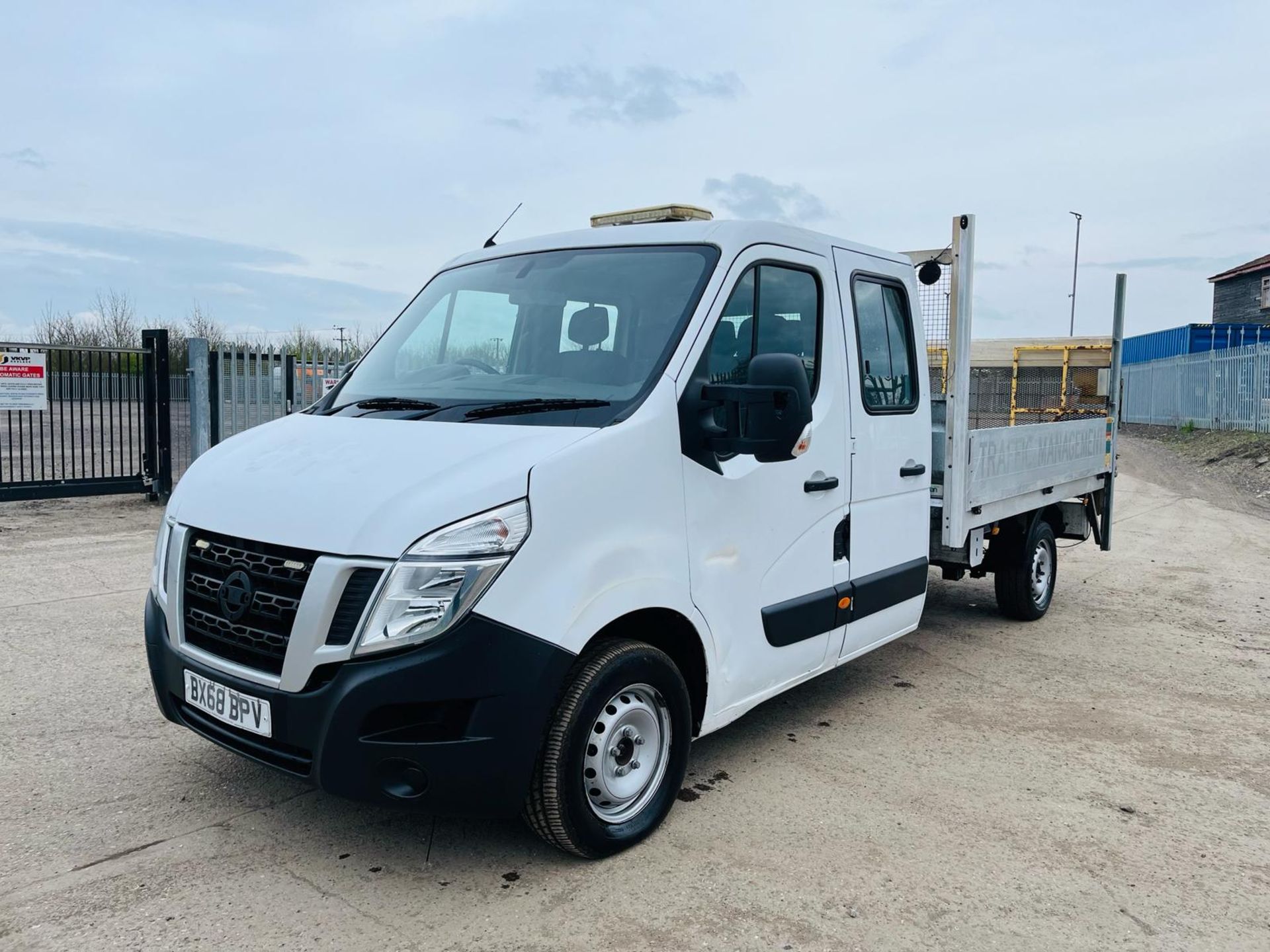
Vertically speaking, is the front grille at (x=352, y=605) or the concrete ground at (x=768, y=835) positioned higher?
the front grille at (x=352, y=605)

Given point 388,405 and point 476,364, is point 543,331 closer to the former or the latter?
point 476,364

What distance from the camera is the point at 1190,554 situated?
10.2 metres

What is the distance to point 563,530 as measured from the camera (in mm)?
3074

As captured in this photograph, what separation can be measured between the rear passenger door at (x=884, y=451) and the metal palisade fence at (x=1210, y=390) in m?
17.6

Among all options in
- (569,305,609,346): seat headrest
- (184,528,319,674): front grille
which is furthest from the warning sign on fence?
(569,305,609,346): seat headrest

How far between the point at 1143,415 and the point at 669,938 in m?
33.4

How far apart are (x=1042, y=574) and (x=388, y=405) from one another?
536 centimetres

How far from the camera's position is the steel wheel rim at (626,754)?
3.29 meters

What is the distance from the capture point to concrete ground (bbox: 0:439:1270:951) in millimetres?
3008

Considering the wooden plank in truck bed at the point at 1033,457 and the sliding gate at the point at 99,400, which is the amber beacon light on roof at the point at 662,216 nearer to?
the wooden plank in truck bed at the point at 1033,457

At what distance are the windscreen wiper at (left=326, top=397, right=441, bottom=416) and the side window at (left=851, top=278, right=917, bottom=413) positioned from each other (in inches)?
79.5

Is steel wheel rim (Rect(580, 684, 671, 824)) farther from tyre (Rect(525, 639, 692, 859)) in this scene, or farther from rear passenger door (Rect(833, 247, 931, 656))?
rear passenger door (Rect(833, 247, 931, 656))

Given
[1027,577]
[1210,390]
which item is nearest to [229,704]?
[1027,577]

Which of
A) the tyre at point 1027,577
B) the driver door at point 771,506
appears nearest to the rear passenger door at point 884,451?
the driver door at point 771,506
